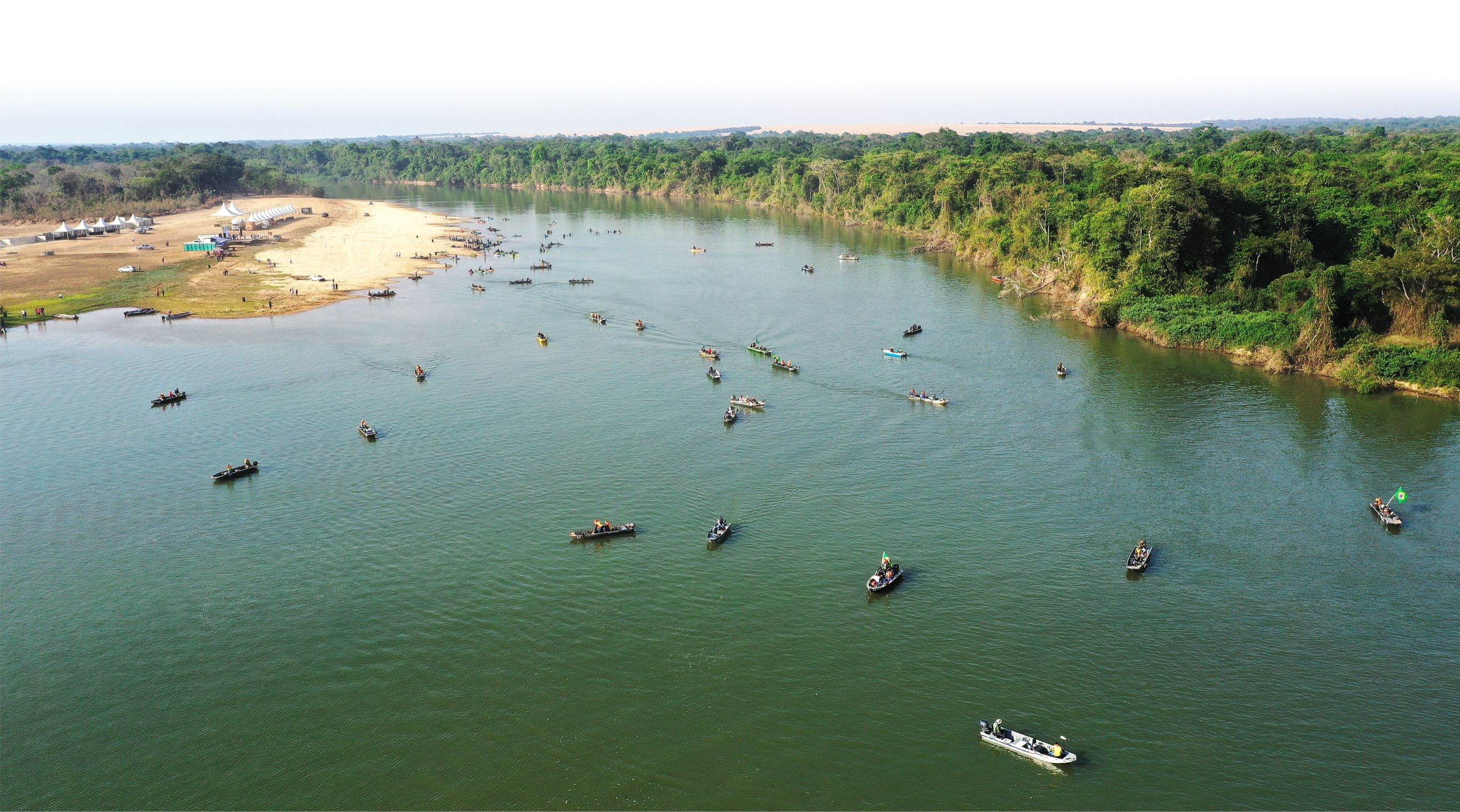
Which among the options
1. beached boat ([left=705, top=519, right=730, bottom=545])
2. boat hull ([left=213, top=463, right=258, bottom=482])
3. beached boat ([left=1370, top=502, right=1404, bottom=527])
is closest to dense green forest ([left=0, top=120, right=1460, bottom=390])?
beached boat ([left=1370, top=502, right=1404, bottom=527])

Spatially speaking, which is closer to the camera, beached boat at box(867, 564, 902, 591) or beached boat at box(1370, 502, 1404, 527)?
beached boat at box(867, 564, 902, 591)

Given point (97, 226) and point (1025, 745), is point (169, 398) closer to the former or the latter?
point (1025, 745)

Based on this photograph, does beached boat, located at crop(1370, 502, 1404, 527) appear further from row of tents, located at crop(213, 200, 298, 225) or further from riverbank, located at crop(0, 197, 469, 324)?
row of tents, located at crop(213, 200, 298, 225)

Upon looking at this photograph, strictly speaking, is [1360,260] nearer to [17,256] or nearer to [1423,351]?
[1423,351]

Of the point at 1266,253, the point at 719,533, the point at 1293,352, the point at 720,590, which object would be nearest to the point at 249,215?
the point at 719,533

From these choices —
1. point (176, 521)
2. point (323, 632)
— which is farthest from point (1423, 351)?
point (176, 521)

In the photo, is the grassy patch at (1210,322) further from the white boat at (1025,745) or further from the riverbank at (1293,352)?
the white boat at (1025,745)
